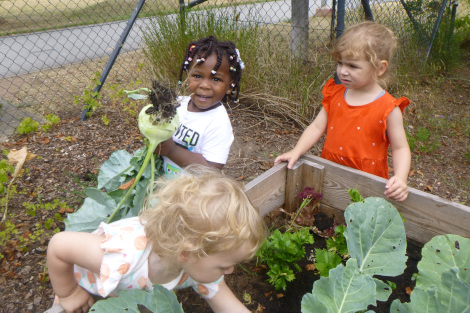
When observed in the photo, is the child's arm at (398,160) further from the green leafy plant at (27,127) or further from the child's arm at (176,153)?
the green leafy plant at (27,127)

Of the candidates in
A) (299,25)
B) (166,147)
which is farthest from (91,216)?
(299,25)

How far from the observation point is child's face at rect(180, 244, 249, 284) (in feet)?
3.84

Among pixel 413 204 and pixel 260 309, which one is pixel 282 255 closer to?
pixel 260 309

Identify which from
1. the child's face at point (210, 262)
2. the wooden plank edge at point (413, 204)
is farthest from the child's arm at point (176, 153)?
the wooden plank edge at point (413, 204)

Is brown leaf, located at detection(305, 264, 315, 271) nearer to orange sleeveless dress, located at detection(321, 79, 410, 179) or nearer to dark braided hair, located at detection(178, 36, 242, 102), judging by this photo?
orange sleeveless dress, located at detection(321, 79, 410, 179)

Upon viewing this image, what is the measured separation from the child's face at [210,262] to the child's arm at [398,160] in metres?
0.97

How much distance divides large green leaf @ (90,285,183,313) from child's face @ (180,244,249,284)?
5.2 inches

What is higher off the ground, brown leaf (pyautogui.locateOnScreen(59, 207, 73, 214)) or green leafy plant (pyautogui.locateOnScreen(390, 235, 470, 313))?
green leafy plant (pyautogui.locateOnScreen(390, 235, 470, 313))

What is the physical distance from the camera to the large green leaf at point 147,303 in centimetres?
108

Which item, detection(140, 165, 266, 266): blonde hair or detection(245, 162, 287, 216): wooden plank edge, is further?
detection(245, 162, 287, 216): wooden plank edge

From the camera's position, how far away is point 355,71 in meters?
1.98

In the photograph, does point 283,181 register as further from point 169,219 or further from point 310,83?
point 310,83

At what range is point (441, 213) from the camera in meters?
1.78

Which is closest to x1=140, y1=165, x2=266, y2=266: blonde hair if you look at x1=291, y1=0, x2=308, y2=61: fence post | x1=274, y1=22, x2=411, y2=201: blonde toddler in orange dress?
x1=274, y1=22, x2=411, y2=201: blonde toddler in orange dress
